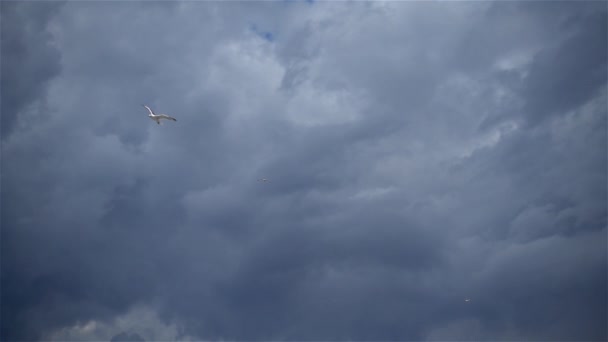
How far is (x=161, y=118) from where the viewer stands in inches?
4830
